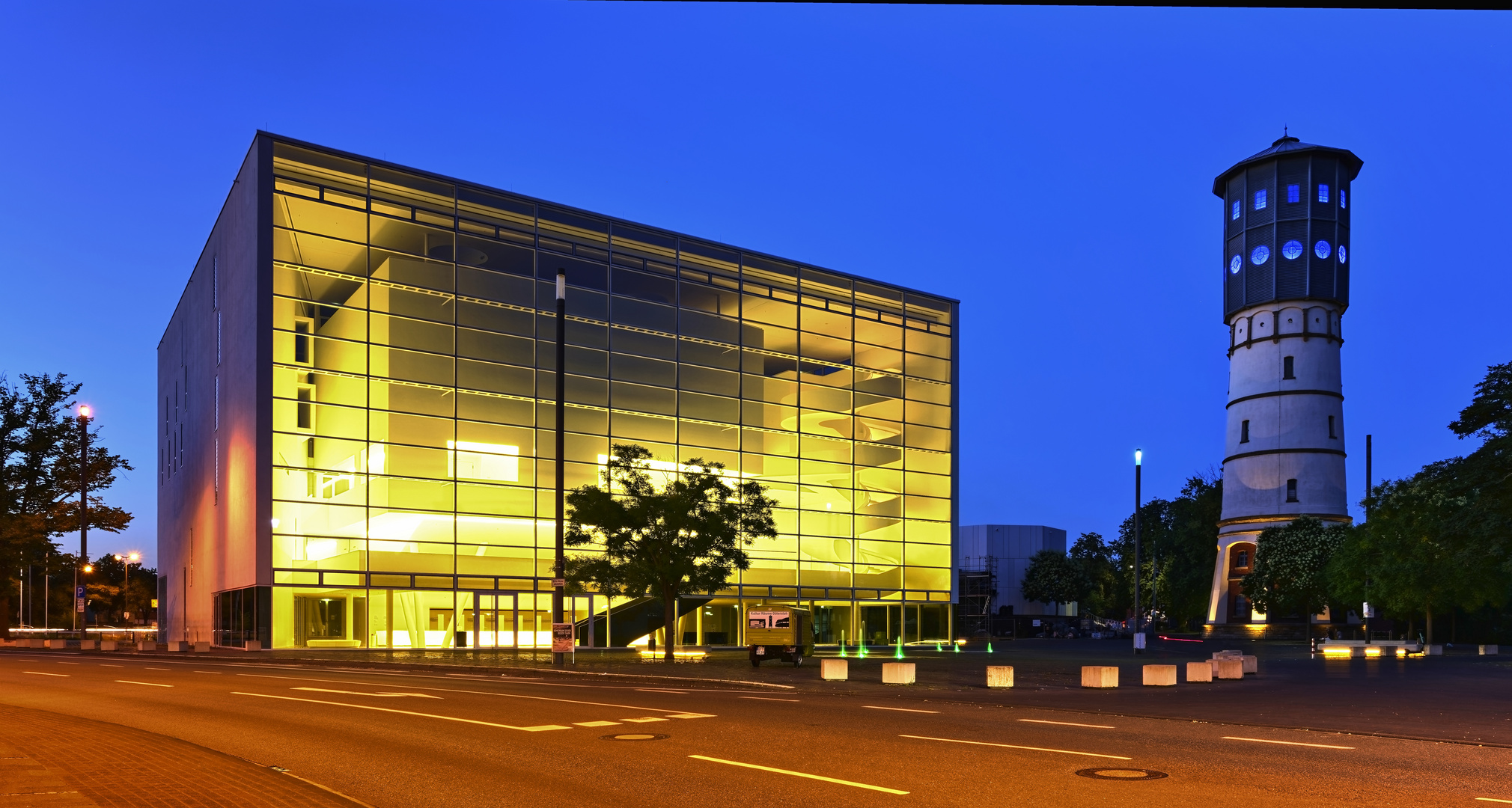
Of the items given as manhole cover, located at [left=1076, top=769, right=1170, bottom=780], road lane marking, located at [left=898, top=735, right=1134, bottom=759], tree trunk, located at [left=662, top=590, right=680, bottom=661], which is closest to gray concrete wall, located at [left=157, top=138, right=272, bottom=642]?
tree trunk, located at [left=662, top=590, right=680, bottom=661]


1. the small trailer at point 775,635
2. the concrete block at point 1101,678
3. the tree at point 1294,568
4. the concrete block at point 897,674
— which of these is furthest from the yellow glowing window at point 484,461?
the tree at point 1294,568

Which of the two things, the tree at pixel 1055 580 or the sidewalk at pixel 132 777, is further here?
the tree at pixel 1055 580

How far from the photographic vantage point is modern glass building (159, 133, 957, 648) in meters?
48.4

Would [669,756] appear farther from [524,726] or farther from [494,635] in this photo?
[494,635]

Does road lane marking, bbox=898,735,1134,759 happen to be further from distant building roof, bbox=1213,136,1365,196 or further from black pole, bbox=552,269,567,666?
distant building roof, bbox=1213,136,1365,196

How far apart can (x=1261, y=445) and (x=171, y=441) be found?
72.9 meters

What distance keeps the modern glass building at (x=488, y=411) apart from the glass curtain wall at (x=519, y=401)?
0.11m

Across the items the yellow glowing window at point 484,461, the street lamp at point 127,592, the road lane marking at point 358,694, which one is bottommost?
the street lamp at point 127,592

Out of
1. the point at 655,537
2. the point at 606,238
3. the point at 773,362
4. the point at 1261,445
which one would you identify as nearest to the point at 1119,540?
the point at 1261,445

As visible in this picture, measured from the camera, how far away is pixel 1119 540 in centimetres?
12275

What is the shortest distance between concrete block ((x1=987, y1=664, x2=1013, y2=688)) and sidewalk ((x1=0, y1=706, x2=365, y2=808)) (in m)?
18.4

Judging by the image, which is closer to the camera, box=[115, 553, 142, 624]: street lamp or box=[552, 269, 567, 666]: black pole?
box=[552, 269, 567, 666]: black pole

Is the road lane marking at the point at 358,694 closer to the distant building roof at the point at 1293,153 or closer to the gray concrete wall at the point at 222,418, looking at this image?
the gray concrete wall at the point at 222,418

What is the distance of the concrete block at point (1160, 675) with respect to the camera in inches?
1112
